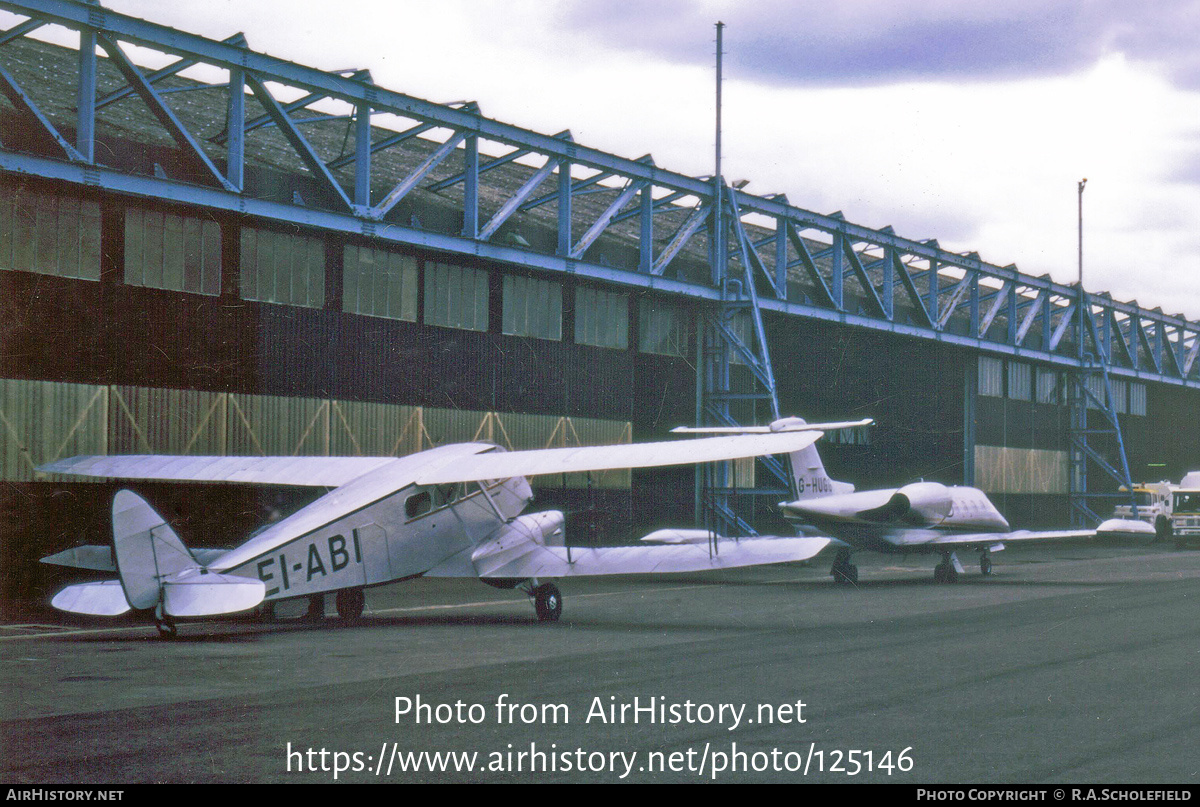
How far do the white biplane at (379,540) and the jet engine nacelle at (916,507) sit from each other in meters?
8.58

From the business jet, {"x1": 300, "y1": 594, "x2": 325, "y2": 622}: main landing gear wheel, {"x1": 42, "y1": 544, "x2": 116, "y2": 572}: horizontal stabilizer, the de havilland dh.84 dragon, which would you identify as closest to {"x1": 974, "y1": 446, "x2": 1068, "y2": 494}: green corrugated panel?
the business jet

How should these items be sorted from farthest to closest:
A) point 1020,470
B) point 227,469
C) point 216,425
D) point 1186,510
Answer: point 1020,470
point 1186,510
point 216,425
point 227,469

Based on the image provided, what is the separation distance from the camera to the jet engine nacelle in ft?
92.5

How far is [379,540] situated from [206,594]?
336 centimetres

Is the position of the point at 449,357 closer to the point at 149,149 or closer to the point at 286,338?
the point at 286,338

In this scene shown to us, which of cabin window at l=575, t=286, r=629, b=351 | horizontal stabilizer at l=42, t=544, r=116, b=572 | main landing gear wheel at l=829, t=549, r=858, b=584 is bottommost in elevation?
main landing gear wheel at l=829, t=549, r=858, b=584

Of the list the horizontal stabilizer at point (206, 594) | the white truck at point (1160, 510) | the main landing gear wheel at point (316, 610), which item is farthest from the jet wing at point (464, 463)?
the white truck at point (1160, 510)

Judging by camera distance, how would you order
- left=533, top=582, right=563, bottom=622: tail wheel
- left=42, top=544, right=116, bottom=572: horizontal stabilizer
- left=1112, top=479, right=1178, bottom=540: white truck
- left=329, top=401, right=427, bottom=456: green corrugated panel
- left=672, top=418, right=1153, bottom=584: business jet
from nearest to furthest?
left=42, top=544, right=116, bottom=572: horizontal stabilizer, left=533, top=582, right=563, bottom=622: tail wheel, left=672, top=418, right=1153, bottom=584: business jet, left=329, top=401, right=427, bottom=456: green corrugated panel, left=1112, top=479, right=1178, bottom=540: white truck

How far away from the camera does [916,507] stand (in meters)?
28.8

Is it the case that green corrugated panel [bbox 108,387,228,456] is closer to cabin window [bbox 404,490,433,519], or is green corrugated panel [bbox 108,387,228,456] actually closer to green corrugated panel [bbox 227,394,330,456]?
green corrugated panel [bbox 227,394,330,456]

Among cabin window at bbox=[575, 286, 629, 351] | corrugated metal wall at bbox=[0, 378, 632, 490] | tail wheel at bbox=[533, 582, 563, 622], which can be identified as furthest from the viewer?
cabin window at bbox=[575, 286, 629, 351]

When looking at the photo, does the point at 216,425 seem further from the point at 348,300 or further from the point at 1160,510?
the point at 1160,510

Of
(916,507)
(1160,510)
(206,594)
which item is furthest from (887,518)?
(1160,510)

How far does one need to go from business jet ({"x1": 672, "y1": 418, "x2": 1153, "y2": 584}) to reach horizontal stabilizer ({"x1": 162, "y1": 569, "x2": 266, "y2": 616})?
46.2ft
